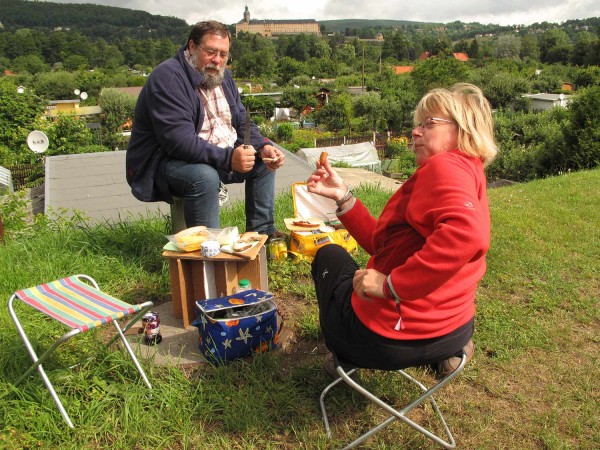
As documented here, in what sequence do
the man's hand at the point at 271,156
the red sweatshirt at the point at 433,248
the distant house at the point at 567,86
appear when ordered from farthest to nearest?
the distant house at the point at 567,86, the man's hand at the point at 271,156, the red sweatshirt at the point at 433,248

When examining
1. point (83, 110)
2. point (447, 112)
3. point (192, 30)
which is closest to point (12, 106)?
point (83, 110)

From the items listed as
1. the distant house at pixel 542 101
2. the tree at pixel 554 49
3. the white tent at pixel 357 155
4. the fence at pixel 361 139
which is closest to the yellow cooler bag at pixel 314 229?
the white tent at pixel 357 155

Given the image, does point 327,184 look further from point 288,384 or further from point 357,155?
point 357,155

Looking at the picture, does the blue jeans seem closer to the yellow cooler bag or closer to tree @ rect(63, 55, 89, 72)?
the yellow cooler bag

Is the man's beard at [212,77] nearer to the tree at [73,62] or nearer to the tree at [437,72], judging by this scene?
the tree at [437,72]

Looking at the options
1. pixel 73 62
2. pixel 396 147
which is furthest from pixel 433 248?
pixel 73 62

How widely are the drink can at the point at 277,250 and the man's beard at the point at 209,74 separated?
1.29 meters

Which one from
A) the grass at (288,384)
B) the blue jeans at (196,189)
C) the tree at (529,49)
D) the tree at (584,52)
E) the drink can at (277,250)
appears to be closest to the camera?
the grass at (288,384)

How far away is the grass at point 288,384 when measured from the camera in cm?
219

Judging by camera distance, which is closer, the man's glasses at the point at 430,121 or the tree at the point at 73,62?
the man's glasses at the point at 430,121

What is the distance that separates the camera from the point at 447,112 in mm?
2002

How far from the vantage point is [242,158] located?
3369mm

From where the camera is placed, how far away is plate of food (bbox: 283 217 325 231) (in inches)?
162

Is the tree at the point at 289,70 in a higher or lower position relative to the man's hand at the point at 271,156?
higher
